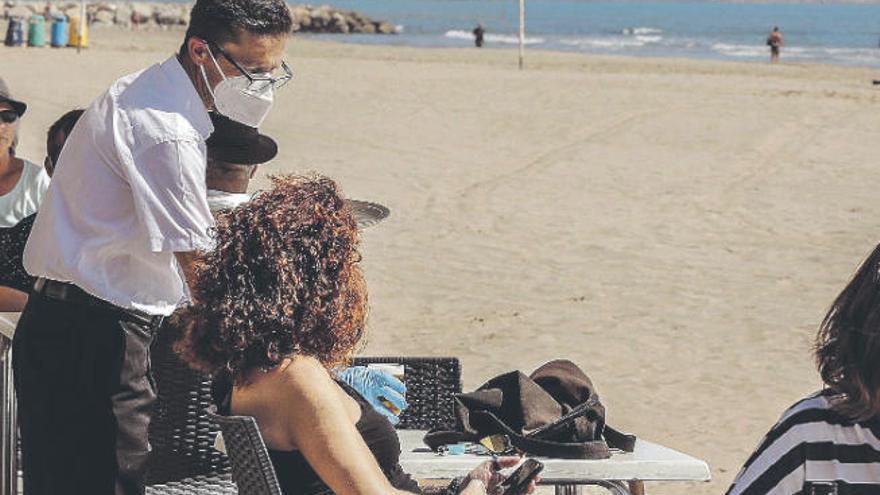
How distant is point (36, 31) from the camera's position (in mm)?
34125

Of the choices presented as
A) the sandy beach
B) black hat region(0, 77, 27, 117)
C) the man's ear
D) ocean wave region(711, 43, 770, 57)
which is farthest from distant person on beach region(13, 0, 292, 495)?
ocean wave region(711, 43, 770, 57)

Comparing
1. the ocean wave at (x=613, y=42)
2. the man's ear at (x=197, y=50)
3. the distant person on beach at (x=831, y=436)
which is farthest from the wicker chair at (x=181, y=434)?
the ocean wave at (x=613, y=42)

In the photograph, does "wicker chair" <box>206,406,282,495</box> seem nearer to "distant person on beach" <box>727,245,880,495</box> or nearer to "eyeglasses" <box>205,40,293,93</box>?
"distant person on beach" <box>727,245,880,495</box>

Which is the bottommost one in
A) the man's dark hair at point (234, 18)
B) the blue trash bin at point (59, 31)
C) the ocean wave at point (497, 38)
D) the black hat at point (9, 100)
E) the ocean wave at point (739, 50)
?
the ocean wave at point (497, 38)

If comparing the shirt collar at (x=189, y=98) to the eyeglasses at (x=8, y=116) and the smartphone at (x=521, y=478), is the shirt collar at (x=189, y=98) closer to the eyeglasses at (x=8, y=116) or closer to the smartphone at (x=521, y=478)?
the smartphone at (x=521, y=478)

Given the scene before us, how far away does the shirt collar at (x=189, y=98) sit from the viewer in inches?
123

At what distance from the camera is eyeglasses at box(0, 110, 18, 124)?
457 cm

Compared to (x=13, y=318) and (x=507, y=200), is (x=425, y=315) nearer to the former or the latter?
(x=507, y=200)

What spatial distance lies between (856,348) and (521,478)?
71 cm

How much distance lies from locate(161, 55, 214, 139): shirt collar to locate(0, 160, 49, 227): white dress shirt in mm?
1789

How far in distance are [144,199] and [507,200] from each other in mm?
10326

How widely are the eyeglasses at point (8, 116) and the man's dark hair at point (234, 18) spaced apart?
4.97 ft

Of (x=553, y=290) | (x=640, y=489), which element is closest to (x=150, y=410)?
(x=640, y=489)

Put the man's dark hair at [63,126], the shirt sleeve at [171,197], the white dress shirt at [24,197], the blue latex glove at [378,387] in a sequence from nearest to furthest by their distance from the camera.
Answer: the shirt sleeve at [171,197] → the blue latex glove at [378,387] → the man's dark hair at [63,126] → the white dress shirt at [24,197]
